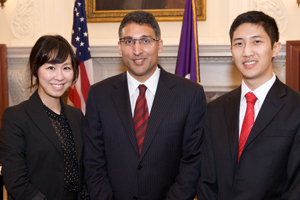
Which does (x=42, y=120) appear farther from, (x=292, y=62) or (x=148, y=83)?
(x=292, y=62)

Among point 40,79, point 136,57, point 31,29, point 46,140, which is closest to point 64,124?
point 46,140

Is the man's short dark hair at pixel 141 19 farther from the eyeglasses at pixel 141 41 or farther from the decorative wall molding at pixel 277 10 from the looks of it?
the decorative wall molding at pixel 277 10

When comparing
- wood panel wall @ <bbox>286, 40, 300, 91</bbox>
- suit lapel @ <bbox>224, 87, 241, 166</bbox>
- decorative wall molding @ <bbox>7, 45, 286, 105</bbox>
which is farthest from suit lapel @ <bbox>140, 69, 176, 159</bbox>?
wood panel wall @ <bbox>286, 40, 300, 91</bbox>

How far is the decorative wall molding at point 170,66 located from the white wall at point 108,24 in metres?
0.18

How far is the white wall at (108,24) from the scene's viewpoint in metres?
4.02

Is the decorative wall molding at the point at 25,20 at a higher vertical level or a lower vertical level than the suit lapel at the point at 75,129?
higher

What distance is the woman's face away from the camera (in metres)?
2.18

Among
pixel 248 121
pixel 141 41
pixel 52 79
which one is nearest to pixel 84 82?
pixel 52 79

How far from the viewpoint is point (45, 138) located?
205 centimetres

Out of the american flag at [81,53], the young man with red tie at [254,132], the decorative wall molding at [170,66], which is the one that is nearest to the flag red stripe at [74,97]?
the american flag at [81,53]

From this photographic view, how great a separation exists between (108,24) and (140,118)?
2475 mm

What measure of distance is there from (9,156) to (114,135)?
0.68 m

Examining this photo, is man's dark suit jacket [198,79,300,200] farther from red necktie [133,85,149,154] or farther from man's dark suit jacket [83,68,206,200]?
red necktie [133,85,149,154]

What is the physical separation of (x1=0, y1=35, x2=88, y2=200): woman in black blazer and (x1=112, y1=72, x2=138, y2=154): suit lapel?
13.7 inches
